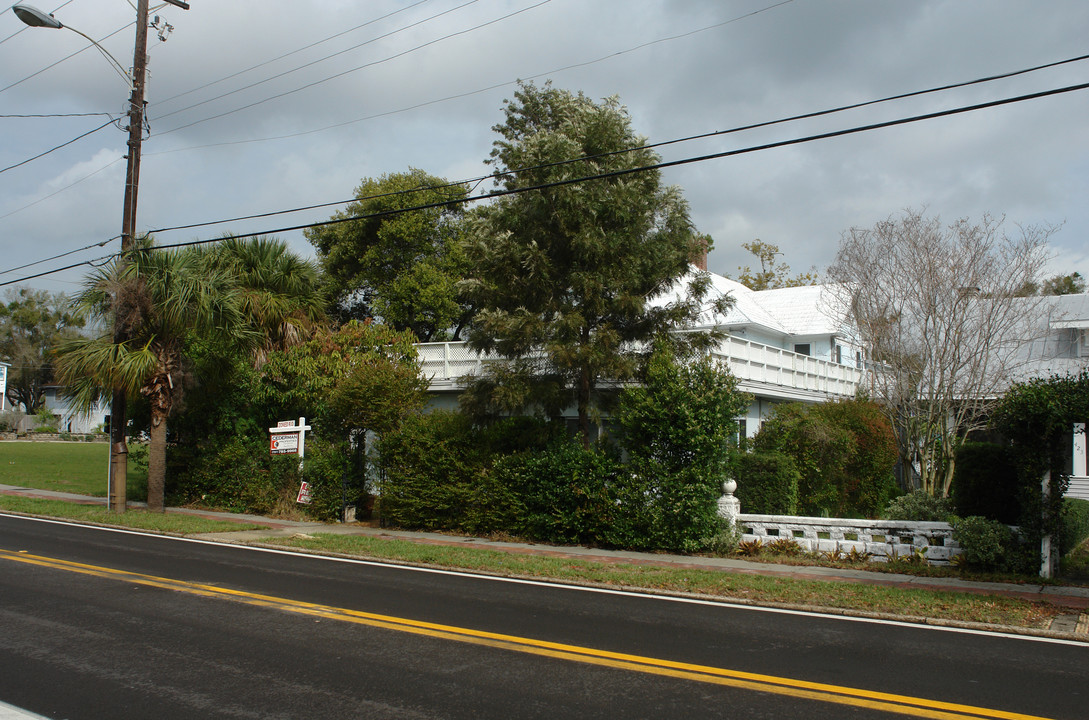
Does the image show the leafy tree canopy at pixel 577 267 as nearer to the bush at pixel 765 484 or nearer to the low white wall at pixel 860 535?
the bush at pixel 765 484

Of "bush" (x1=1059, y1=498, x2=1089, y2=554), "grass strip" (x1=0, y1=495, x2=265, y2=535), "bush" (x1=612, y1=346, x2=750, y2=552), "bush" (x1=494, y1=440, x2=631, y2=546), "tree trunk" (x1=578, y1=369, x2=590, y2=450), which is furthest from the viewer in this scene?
"grass strip" (x1=0, y1=495, x2=265, y2=535)

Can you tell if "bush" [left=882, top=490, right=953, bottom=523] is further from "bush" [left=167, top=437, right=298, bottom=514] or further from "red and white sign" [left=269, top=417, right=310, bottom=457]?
"bush" [left=167, top=437, right=298, bottom=514]

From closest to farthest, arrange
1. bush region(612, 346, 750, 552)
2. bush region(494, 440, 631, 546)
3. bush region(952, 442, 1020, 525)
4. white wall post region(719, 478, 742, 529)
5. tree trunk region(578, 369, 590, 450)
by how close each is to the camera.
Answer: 1. bush region(952, 442, 1020, 525)
2. bush region(612, 346, 750, 552)
3. white wall post region(719, 478, 742, 529)
4. bush region(494, 440, 631, 546)
5. tree trunk region(578, 369, 590, 450)

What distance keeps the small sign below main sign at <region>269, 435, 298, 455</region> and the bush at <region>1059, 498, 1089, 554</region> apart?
53.2 feet

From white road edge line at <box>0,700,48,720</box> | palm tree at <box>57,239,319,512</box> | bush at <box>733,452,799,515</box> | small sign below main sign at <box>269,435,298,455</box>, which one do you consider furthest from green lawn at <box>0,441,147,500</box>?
white road edge line at <box>0,700,48,720</box>

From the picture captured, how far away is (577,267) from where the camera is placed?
1628 cm

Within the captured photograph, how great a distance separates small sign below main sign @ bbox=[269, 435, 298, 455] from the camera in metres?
20.3

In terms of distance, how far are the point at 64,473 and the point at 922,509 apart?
32859 mm

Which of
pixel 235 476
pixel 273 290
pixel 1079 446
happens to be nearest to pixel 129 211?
pixel 273 290

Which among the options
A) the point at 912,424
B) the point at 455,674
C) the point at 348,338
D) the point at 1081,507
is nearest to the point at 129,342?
Result: the point at 348,338

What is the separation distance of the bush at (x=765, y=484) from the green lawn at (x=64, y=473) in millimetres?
17789

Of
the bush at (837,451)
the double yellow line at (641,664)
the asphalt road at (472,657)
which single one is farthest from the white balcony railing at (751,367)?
the double yellow line at (641,664)

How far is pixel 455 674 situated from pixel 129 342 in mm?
16084

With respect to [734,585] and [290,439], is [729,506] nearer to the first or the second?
[734,585]
